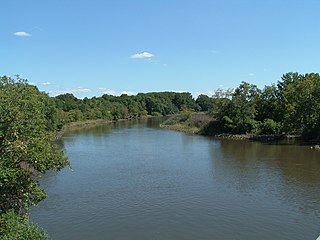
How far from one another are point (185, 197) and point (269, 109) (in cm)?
4092

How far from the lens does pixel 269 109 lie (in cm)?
6078

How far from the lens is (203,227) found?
18.5 metres

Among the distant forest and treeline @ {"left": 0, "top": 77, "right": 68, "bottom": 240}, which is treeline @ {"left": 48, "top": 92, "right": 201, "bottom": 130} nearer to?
the distant forest

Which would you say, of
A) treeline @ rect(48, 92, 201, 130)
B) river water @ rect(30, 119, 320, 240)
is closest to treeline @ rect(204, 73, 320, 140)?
river water @ rect(30, 119, 320, 240)

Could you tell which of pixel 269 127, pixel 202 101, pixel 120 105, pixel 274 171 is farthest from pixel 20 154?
pixel 202 101

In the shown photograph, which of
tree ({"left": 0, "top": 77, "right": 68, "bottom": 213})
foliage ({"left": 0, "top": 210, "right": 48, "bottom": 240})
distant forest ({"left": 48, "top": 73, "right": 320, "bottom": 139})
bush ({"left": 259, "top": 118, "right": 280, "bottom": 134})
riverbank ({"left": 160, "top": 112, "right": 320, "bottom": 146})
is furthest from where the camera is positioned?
bush ({"left": 259, "top": 118, "right": 280, "bottom": 134})

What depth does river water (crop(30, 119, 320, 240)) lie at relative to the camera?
18234mm

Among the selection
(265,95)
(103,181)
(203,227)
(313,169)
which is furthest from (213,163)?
(265,95)

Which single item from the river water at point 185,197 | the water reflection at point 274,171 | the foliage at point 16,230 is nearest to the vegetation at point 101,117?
the foliage at point 16,230

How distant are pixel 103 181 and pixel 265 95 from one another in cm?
4108

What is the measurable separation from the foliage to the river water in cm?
702

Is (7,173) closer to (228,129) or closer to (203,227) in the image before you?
(203,227)

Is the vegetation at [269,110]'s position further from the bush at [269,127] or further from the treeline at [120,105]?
the treeline at [120,105]

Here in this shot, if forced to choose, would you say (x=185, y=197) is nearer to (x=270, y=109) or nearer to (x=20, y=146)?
(x=20, y=146)
